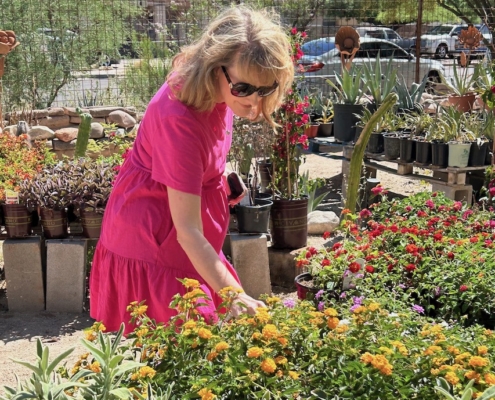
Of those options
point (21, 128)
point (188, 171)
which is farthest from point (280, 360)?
point (21, 128)

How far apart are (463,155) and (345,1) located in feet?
44.3

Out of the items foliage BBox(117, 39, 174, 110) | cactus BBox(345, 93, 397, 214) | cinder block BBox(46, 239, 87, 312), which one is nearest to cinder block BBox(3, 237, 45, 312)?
cinder block BBox(46, 239, 87, 312)

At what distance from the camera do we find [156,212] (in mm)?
2010

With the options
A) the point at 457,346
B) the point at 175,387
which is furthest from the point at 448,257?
the point at 175,387

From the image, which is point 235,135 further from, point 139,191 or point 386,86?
point 139,191

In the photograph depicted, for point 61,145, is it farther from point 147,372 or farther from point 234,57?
point 147,372

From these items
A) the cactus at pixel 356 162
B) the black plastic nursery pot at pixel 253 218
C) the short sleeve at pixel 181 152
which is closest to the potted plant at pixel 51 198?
the black plastic nursery pot at pixel 253 218

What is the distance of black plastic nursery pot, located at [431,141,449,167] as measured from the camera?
18.7 feet

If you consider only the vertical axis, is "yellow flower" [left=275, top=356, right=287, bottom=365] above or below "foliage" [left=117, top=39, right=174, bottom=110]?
below

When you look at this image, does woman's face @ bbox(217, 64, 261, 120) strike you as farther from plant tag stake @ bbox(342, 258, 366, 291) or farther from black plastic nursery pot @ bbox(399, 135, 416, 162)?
black plastic nursery pot @ bbox(399, 135, 416, 162)

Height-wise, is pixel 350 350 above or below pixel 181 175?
below

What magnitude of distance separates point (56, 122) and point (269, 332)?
748 cm

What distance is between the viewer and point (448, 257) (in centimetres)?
286

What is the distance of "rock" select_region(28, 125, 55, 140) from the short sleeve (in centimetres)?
640
